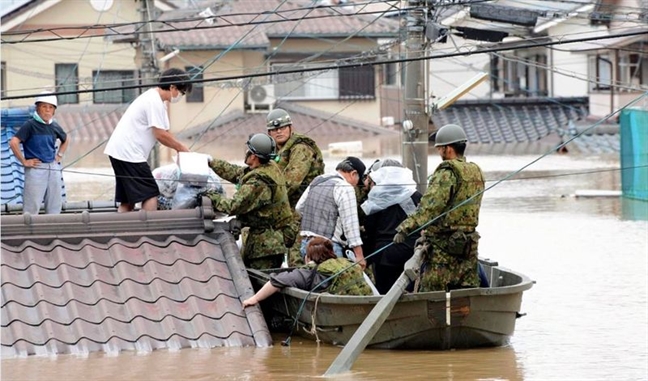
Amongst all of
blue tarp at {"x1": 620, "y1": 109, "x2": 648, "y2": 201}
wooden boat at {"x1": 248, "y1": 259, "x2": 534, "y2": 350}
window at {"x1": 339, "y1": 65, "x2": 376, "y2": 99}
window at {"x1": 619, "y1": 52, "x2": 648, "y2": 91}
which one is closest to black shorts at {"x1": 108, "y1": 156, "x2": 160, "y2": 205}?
wooden boat at {"x1": 248, "y1": 259, "x2": 534, "y2": 350}

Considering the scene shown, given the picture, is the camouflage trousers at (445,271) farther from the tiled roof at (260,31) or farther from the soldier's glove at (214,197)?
the tiled roof at (260,31)

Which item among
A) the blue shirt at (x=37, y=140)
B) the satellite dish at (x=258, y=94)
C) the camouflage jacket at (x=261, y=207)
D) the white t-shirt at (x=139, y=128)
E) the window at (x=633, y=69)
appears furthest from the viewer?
the satellite dish at (x=258, y=94)

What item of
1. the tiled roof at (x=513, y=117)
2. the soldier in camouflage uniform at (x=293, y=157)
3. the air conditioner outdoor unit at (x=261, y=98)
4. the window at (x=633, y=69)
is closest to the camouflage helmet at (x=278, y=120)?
the soldier in camouflage uniform at (x=293, y=157)

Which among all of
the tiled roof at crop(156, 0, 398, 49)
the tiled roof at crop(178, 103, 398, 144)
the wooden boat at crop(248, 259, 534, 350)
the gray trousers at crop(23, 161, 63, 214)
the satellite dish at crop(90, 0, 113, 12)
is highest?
the satellite dish at crop(90, 0, 113, 12)

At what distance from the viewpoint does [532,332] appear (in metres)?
14.1

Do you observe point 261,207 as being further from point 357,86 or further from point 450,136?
point 357,86

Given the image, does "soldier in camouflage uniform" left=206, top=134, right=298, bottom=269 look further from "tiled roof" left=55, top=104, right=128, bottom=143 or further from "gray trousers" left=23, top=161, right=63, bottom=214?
"tiled roof" left=55, top=104, right=128, bottom=143

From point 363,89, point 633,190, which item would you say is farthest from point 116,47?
point 633,190

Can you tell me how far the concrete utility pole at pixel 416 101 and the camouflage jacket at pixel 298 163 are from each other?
151 inches

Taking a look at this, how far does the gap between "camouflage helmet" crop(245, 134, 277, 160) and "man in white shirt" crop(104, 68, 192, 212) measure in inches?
36.7

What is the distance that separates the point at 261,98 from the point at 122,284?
3853 centimetres

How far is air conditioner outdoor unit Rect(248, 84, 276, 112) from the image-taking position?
50.9 metres

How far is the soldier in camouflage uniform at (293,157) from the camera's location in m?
14.2

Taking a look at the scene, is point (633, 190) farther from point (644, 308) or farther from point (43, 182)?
point (43, 182)
